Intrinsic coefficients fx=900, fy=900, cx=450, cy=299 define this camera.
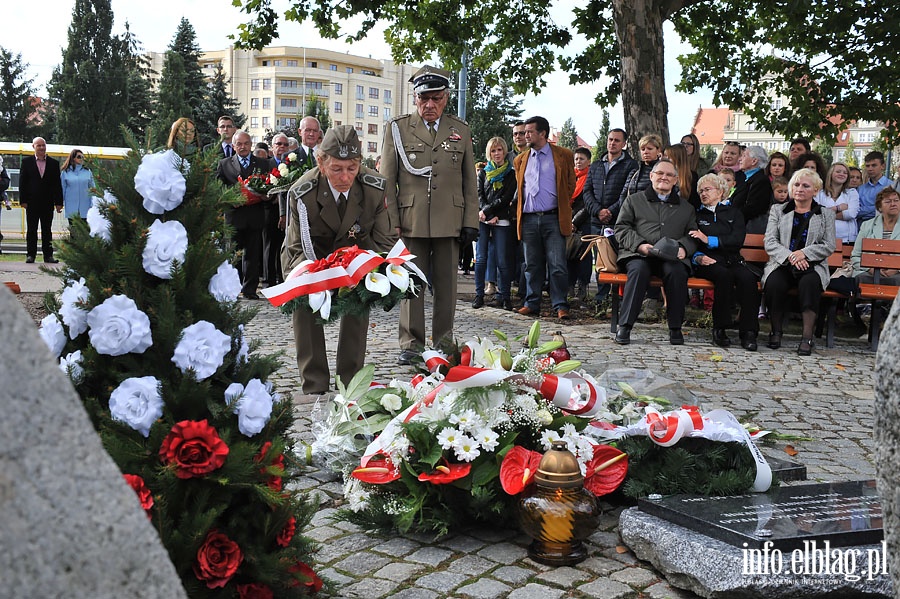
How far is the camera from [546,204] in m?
10.7

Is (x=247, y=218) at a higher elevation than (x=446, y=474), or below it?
higher

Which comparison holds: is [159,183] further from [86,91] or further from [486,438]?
[86,91]

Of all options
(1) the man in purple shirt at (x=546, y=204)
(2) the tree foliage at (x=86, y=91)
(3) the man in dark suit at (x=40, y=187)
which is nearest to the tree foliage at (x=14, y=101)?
(2) the tree foliage at (x=86, y=91)

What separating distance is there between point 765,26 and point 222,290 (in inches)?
632

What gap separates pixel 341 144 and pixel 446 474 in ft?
9.20

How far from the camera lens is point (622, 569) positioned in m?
3.62

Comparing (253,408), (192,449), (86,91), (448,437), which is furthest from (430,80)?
(86,91)

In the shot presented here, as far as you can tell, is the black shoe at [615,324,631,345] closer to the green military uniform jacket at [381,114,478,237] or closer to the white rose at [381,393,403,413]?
the green military uniform jacket at [381,114,478,237]

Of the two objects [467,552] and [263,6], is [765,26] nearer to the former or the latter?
[263,6]

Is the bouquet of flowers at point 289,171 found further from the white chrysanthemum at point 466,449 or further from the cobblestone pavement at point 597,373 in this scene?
the white chrysanthemum at point 466,449

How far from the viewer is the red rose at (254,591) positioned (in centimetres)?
279

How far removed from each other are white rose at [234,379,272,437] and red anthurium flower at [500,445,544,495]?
50.7 inches

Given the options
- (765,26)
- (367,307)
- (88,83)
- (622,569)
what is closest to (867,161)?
(765,26)

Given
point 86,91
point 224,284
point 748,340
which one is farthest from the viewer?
point 86,91
